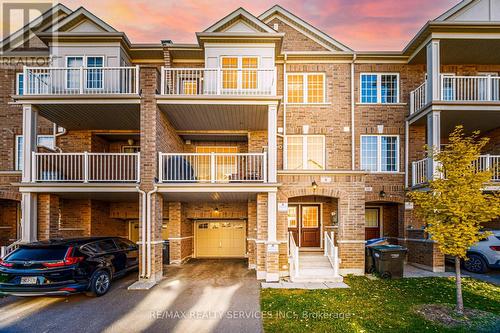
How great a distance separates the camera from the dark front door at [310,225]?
12.8m

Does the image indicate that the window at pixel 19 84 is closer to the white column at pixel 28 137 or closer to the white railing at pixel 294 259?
the white column at pixel 28 137

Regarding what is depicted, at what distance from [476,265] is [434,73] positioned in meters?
7.40

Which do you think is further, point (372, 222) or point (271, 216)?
point (372, 222)

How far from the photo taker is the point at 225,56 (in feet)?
39.3

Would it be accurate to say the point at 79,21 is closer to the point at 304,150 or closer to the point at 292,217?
the point at 304,150

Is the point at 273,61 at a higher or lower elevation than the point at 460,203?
higher

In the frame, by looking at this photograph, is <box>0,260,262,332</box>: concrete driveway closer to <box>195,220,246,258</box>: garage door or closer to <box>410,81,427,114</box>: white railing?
<box>195,220,246,258</box>: garage door

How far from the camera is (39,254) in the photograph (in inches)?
285

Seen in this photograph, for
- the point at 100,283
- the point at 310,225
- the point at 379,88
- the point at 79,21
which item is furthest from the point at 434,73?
the point at 79,21

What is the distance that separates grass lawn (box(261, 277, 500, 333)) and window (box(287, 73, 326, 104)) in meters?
7.69

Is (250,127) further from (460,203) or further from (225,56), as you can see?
(460,203)

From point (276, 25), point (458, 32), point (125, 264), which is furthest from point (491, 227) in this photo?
point (125, 264)

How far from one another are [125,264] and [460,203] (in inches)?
378

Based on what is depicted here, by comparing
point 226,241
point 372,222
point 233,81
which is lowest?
point 226,241
